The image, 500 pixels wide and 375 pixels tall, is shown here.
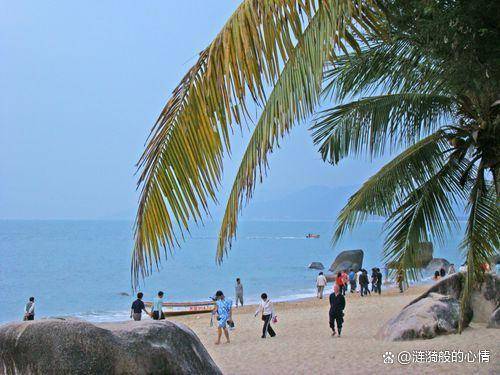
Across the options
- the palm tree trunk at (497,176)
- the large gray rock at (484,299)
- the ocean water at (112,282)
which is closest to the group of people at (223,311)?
the large gray rock at (484,299)

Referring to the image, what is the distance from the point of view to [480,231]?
8.64 metres

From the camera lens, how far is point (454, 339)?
480 inches

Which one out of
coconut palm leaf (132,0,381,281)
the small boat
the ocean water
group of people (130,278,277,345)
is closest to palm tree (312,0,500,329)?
coconut palm leaf (132,0,381,281)

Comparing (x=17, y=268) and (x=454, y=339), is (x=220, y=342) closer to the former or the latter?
(x=454, y=339)

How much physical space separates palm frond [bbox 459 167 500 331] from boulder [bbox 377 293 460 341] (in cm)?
391

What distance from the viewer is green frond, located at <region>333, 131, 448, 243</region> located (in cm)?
949

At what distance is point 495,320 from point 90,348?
9362mm

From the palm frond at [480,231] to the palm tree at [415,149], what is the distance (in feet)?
0.05

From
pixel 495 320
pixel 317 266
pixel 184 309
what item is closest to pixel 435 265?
pixel 317 266

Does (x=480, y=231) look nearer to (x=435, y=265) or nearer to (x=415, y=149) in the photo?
(x=415, y=149)

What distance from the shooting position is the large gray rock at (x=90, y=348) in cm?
668

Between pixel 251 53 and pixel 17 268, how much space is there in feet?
297

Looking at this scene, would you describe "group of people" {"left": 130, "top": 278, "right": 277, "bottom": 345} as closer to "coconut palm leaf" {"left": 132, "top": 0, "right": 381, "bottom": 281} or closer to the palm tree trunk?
the palm tree trunk

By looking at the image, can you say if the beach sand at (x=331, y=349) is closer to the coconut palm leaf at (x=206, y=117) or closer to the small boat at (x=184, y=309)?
the coconut palm leaf at (x=206, y=117)
